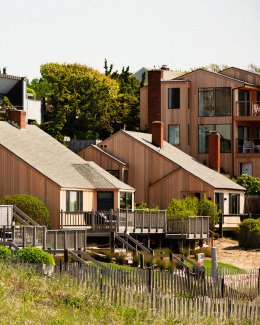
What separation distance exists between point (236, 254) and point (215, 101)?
1077 inches

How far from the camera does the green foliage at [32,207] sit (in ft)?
205

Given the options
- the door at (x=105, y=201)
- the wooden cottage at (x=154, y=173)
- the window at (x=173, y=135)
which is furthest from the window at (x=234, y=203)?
the door at (x=105, y=201)

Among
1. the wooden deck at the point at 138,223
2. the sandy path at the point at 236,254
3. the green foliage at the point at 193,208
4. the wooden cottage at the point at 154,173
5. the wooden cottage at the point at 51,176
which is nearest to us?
the wooden deck at the point at 138,223

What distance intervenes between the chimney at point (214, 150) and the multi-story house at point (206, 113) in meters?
5.36

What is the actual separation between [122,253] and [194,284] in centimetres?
1804

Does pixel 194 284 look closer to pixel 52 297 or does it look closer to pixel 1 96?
pixel 52 297

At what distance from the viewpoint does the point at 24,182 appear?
214ft

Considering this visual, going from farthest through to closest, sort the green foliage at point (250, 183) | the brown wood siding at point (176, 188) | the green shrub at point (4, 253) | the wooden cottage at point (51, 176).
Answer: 1. the green foliage at point (250, 183)
2. the brown wood siding at point (176, 188)
3. the wooden cottage at point (51, 176)
4. the green shrub at point (4, 253)

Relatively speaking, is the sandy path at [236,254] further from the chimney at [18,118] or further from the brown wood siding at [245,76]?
the brown wood siding at [245,76]

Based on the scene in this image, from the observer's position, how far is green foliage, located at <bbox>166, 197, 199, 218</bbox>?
2844 inches

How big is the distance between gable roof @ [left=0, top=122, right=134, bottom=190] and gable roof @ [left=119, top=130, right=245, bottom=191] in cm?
992

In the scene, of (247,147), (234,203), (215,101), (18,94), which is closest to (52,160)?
(234,203)

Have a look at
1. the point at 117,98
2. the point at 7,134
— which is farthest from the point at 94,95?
the point at 7,134

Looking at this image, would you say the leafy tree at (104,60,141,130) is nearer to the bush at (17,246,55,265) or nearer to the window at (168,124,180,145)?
the window at (168,124,180,145)
